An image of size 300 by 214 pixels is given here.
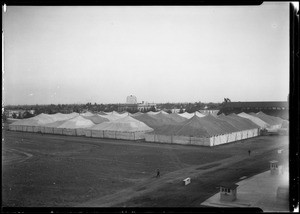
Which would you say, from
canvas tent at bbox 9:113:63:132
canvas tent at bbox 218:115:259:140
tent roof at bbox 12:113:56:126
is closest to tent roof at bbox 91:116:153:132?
canvas tent at bbox 218:115:259:140

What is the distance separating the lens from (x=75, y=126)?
37.0 metres

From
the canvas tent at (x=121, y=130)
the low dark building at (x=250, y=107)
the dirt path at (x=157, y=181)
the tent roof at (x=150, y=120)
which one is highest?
the low dark building at (x=250, y=107)

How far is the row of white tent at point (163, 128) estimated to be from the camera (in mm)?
26969

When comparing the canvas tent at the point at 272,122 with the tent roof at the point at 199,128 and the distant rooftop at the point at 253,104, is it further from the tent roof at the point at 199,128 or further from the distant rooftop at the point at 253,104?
the distant rooftop at the point at 253,104

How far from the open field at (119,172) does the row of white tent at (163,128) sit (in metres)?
1.64

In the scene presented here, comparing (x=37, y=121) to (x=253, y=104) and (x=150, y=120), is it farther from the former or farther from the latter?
(x=253, y=104)

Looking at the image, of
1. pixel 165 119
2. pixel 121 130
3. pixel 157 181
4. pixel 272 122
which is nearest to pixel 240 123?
pixel 272 122

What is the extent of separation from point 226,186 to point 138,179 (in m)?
5.37

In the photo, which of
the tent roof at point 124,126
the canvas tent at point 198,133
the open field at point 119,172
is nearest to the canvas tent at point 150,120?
the tent roof at point 124,126

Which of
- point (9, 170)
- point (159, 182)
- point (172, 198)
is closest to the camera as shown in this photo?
point (172, 198)

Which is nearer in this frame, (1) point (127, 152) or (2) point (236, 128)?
(1) point (127, 152)

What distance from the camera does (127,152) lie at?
23031mm
